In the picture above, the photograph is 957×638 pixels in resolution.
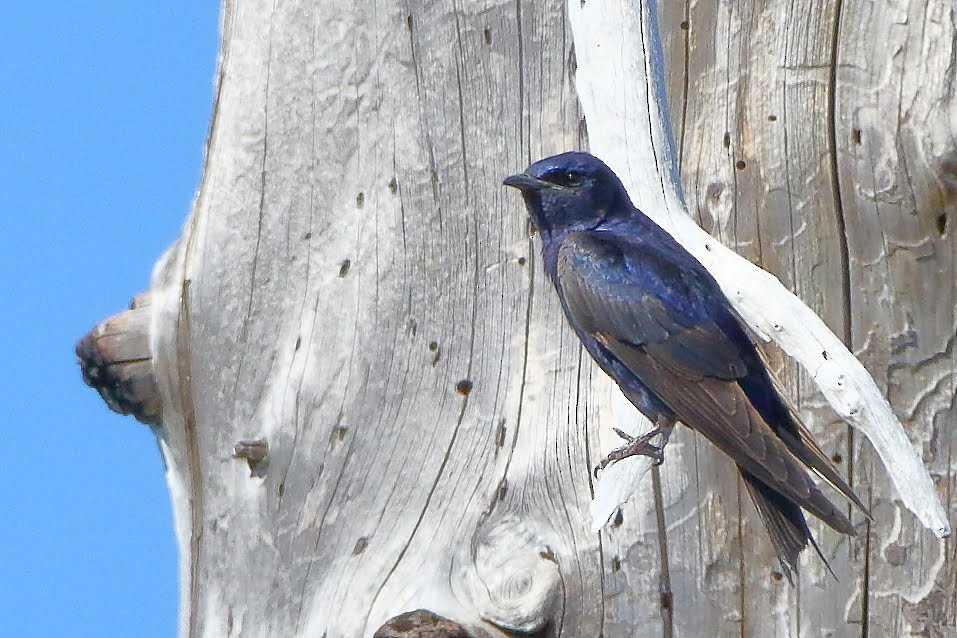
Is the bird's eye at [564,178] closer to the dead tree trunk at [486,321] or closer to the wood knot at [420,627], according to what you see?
the dead tree trunk at [486,321]

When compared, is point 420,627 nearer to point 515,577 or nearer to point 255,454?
point 515,577

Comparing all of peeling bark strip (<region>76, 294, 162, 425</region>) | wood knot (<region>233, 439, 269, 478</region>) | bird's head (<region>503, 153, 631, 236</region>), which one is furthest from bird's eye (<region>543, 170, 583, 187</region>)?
peeling bark strip (<region>76, 294, 162, 425</region>)

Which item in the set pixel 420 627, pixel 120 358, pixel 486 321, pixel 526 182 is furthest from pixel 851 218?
pixel 120 358

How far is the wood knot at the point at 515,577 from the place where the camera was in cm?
357

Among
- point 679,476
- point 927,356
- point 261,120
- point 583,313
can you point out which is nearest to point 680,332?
point 583,313

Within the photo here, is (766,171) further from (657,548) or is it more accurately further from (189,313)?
(189,313)

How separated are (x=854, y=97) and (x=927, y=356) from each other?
680mm

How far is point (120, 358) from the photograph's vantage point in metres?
4.32

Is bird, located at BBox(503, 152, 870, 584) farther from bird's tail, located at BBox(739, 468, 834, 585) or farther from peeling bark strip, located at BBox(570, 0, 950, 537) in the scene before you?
peeling bark strip, located at BBox(570, 0, 950, 537)

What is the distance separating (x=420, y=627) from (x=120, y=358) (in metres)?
1.29

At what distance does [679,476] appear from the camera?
12.4ft

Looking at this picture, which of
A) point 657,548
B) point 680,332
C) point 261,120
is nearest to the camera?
point 680,332

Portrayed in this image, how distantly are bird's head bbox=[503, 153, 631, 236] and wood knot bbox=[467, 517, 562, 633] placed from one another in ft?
2.47

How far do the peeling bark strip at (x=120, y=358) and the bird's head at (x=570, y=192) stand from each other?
131 cm
